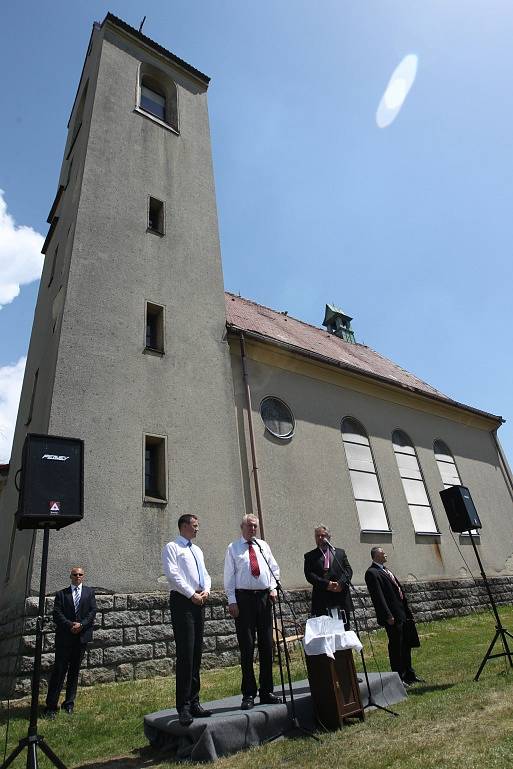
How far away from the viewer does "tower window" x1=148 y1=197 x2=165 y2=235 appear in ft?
46.3

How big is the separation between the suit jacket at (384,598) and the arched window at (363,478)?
6.40m

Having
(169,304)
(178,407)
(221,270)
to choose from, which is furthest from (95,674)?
(221,270)

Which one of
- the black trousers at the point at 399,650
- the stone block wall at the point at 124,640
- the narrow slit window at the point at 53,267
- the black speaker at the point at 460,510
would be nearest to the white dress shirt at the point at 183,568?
the black trousers at the point at 399,650

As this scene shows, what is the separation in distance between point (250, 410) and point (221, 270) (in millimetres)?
4163

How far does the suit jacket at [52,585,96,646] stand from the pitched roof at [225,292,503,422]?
320 inches

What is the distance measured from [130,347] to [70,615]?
570 centimetres

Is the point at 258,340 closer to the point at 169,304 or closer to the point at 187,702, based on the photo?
the point at 169,304

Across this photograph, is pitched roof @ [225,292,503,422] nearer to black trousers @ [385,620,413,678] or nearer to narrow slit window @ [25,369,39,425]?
narrow slit window @ [25,369,39,425]

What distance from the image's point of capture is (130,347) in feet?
37.5

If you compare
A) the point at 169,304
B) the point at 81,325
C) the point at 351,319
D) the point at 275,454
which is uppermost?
the point at 351,319

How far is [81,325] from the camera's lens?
36.1ft

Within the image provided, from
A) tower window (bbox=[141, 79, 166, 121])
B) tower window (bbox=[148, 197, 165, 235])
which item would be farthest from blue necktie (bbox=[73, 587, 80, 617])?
tower window (bbox=[141, 79, 166, 121])

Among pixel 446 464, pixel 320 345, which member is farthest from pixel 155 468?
pixel 446 464

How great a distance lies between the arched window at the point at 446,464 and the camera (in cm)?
1764
